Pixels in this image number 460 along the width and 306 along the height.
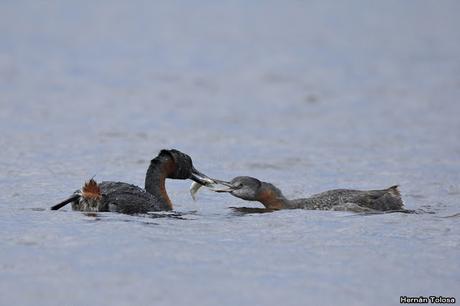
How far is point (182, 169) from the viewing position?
14148 mm

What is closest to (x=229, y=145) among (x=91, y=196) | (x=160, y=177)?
(x=160, y=177)

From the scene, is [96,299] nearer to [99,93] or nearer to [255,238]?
[255,238]

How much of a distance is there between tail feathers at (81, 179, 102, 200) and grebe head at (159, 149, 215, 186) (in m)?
1.30

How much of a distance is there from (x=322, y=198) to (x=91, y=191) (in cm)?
297

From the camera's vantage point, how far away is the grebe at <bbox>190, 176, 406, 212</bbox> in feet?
46.5

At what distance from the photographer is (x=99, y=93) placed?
1022 inches

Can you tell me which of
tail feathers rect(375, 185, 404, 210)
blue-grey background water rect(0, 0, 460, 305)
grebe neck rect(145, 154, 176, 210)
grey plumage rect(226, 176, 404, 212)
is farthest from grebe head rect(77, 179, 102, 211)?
tail feathers rect(375, 185, 404, 210)

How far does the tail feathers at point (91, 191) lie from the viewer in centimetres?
1283

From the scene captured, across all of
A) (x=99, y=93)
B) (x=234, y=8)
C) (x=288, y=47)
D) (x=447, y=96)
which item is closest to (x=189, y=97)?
(x=99, y=93)

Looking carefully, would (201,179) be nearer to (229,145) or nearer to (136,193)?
(136,193)

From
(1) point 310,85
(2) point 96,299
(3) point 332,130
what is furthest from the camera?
(1) point 310,85

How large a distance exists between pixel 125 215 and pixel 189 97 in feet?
42.6

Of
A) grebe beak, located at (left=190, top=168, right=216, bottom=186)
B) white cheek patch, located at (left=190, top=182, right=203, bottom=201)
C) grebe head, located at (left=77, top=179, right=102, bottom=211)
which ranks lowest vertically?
grebe head, located at (left=77, top=179, right=102, bottom=211)

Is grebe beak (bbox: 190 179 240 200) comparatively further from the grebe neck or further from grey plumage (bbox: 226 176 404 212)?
the grebe neck
